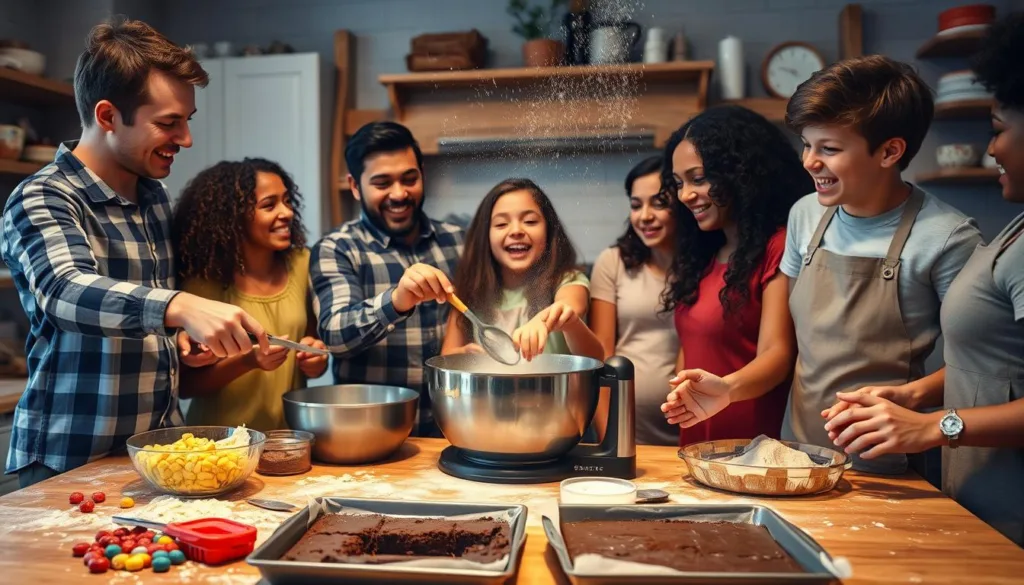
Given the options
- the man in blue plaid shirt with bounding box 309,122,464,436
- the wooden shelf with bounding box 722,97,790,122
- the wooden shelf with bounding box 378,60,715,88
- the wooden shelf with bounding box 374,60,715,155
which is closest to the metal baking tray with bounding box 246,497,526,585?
the man in blue plaid shirt with bounding box 309,122,464,436

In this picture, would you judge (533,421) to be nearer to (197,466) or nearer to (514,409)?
(514,409)

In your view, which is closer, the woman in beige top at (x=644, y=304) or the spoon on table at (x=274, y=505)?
the spoon on table at (x=274, y=505)

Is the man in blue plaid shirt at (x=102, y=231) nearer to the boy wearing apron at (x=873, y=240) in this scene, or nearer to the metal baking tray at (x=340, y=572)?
the metal baking tray at (x=340, y=572)

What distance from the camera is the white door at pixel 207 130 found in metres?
3.67

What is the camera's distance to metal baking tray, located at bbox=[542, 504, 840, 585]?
2.97 feet

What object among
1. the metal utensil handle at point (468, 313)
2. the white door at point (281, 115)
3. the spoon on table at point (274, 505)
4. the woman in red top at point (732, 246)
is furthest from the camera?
the white door at point (281, 115)

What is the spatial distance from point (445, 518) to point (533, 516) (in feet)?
0.50

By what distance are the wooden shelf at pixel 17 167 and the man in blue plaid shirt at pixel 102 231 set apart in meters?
1.61

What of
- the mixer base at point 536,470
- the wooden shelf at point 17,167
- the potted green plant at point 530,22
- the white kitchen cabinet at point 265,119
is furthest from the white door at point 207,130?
the mixer base at point 536,470

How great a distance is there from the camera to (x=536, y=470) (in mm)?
1402

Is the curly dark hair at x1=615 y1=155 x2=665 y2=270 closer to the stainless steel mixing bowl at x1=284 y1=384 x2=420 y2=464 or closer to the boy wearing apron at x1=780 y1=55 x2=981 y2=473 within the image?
the boy wearing apron at x1=780 y1=55 x2=981 y2=473

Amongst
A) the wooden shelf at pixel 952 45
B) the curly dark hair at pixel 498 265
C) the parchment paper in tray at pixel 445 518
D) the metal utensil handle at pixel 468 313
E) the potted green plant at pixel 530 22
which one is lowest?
the parchment paper in tray at pixel 445 518

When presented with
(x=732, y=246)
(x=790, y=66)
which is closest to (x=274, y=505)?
(x=732, y=246)

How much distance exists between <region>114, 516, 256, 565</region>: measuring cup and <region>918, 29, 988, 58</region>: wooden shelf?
3096 mm
